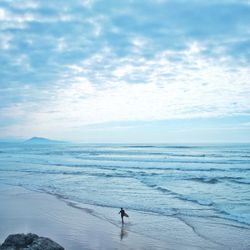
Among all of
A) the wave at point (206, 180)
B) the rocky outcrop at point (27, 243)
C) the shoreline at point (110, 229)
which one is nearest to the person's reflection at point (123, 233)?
A: the shoreline at point (110, 229)

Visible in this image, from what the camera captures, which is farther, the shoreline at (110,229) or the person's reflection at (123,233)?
the person's reflection at (123,233)

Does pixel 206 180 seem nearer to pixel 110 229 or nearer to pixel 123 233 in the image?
pixel 110 229

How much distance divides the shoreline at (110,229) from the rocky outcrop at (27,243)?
1681 mm

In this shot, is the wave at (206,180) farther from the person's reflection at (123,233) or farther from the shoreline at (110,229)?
the person's reflection at (123,233)

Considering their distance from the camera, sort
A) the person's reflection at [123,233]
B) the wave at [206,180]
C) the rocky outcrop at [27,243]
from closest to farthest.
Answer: the rocky outcrop at [27,243] < the person's reflection at [123,233] < the wave at [206,180]

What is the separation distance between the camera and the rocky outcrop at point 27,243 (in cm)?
926

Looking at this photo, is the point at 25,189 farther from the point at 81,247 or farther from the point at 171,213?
the point at 81,247

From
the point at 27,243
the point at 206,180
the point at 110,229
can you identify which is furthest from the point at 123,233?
the point at 206,180

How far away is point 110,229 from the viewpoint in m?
13.6

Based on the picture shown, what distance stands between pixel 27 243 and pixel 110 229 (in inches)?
183

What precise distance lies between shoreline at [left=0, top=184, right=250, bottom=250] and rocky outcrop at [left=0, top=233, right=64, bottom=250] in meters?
1.68

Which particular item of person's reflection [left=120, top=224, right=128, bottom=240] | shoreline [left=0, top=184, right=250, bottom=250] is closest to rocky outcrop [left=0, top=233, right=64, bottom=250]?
shoreline [left=0, top=184, right=250, bottom=250]

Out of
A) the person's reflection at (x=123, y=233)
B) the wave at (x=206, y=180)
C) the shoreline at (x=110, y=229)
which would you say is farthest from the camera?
the wave at (x=206, y=180)

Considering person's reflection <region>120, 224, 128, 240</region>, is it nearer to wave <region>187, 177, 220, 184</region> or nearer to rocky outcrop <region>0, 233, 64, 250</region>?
rocky outcrop <region>0, 233, 64, 250</region>
